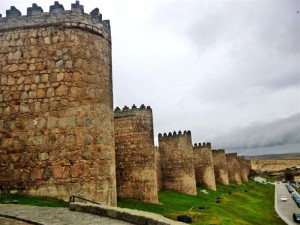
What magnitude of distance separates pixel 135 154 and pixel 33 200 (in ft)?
46.0

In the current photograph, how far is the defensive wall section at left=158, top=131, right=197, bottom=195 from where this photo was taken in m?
33.1

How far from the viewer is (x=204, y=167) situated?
43.9m

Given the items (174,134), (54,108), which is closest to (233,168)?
(174,134)

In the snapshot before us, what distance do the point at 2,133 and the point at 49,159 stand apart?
1605 millimetres

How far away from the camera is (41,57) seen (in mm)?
10375

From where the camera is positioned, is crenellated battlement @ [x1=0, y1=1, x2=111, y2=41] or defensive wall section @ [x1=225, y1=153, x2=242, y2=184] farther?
defensive wall section @ [x1=225, y1=153, x2=242, y2=184]

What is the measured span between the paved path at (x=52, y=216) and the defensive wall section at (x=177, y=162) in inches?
992

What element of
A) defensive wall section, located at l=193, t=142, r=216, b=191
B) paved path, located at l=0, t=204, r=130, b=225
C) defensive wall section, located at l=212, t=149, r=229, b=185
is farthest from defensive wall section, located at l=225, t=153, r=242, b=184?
paved path, located at l=0, t=204, r=130, b=225

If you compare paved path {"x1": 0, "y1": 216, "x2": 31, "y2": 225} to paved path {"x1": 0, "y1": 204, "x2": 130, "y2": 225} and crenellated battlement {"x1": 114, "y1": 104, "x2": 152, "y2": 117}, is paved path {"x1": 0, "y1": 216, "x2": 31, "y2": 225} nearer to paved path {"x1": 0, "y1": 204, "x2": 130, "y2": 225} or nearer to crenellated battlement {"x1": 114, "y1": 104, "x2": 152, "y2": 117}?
paved path {"x1": 0, "y1": 204, "x2": 130, "y2": 225}

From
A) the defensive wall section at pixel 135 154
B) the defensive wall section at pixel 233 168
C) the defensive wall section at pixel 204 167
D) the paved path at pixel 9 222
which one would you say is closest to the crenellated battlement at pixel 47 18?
the paved path at pixel 9 222

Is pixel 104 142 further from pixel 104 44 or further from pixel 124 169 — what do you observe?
pixel 124 169

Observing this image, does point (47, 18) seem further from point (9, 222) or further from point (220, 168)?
point (220, 168)

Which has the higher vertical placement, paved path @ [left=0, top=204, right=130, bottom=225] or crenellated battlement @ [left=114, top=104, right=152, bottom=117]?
crenellated battlement @ [left=114, top=104, right=152, bottom=117]

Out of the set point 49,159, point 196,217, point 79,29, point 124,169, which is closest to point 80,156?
point 49,159
